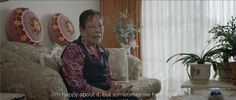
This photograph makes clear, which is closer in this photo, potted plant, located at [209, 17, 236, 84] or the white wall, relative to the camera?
potted plant, located at [209, 17, 236, 84]

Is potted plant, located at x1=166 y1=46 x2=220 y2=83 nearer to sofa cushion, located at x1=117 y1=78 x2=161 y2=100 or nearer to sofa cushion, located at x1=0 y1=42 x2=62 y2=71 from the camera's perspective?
sofa cushion, located at x1=117 y1=78 x2=161 y2=100

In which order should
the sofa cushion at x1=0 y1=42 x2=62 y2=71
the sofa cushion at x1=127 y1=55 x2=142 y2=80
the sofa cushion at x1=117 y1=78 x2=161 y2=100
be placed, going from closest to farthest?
the sofa cushion at x1=0 y1=42 x2=62 y2=71 → the sofa cushion at x1=117 y1=78 x2=161 y2=100 → the sofa cushion at x1=127 y1=55 x2=142 y2=80

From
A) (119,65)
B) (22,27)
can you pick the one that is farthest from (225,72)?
(22,27)

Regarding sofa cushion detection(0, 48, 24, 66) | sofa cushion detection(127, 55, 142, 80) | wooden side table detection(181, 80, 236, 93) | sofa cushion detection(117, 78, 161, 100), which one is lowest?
sofa cushion detection(117, 78, 161, 100)

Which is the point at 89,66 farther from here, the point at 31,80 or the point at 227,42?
the point at 227,42

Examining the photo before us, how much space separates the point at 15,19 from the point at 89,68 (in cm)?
101

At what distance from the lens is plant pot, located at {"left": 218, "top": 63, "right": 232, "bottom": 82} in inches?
80.0

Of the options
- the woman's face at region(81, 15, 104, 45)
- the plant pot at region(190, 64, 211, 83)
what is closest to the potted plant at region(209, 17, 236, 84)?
the plant pot at region(190, 64, 211, 83)

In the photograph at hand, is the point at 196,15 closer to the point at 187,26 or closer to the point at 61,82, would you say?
the point at 187,26

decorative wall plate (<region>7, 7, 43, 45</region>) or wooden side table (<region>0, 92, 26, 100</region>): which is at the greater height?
decorative wall plate (<region>7, 7, 43, 45</region>)

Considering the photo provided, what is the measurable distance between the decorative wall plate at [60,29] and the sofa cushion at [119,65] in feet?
1.68

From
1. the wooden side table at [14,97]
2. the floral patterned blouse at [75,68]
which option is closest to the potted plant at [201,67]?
the floral patterned blouse at [75,68]

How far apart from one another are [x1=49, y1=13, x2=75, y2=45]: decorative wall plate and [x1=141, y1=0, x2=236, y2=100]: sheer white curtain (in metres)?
1.40

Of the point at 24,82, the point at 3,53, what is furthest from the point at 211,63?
the point at 3,53
